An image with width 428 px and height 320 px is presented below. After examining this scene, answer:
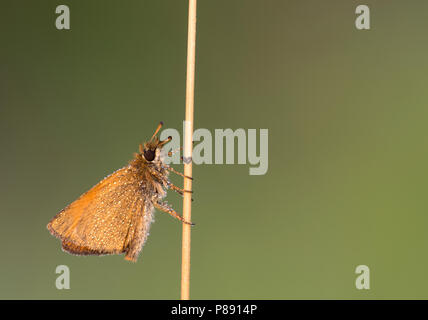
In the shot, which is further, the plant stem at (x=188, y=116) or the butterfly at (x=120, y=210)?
the butterfly at (x=120, y=210)

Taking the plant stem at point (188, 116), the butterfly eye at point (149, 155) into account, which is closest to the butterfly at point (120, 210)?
the butterfly eye at point (149, 155)

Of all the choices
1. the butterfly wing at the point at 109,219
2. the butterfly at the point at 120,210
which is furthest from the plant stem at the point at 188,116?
the butterfly wing at the point at 109,219

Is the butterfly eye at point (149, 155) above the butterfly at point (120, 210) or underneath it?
above

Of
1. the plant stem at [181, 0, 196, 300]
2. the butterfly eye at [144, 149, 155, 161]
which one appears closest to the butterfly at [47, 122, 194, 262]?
the butterfly eye at [144, 149, 155, 161]

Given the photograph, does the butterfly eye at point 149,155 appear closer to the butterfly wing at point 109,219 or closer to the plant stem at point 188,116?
the butterfly wing at point 109,219

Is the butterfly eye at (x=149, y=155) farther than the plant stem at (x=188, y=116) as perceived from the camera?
Yes

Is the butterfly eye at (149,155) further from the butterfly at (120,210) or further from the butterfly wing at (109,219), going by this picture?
the butterfly wing at (109,219)

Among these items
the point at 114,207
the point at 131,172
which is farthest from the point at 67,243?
the point at 131,172

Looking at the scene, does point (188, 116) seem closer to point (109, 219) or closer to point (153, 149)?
point (153, 149)
